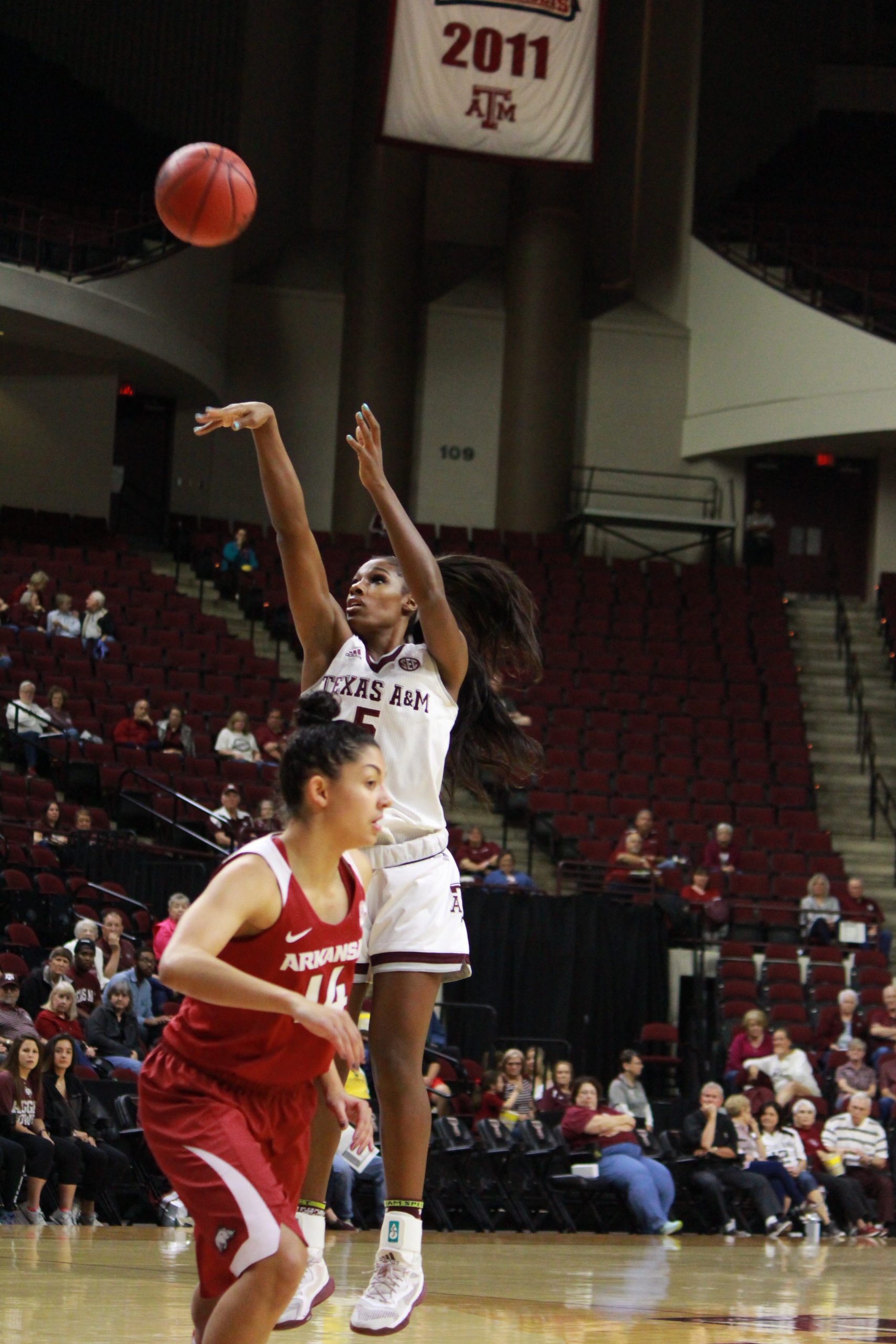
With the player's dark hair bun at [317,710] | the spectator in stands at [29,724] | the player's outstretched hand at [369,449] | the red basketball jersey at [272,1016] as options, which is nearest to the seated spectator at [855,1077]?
the spectator in stands at [29,724]

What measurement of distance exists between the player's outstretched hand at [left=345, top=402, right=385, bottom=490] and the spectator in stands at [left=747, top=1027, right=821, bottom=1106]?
9.70 metres

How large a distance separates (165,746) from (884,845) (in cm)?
826

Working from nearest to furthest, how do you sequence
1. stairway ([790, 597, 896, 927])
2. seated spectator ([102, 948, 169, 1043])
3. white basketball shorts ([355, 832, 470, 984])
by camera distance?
white basketball shorts ([355, 832, 470, 984]), seated spectator ([102, 948, 169, 1043]), stairway ([790, 597, 896, 927])

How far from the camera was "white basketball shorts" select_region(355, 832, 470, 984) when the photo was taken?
4.43 m

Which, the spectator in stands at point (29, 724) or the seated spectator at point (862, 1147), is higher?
the spectator in stands at point (29, 724)

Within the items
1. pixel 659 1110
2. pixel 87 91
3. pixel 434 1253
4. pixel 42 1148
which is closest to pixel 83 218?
pixel 87 91

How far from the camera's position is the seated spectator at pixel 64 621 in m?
17.1

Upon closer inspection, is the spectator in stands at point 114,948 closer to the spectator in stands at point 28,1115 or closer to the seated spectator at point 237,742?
the spectator in stands at point 28,1115

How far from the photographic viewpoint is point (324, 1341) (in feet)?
13.8

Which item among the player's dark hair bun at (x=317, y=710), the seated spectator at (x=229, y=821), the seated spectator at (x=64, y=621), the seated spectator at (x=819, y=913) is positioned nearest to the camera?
the player's dark hair bun at (x=317, y=710)

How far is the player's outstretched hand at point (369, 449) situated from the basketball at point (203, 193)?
1.86 metres

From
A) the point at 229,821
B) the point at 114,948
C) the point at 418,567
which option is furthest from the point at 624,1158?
the point at 418,567

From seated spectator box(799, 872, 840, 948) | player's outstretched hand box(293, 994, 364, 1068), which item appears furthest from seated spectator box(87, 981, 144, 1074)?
player's outstretched hand box(293, 994, 364, 1068)

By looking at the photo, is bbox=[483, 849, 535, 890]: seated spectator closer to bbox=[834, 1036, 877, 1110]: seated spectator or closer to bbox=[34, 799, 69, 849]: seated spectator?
bbox=[834, 1036, 877, 1110]: seated spectator
